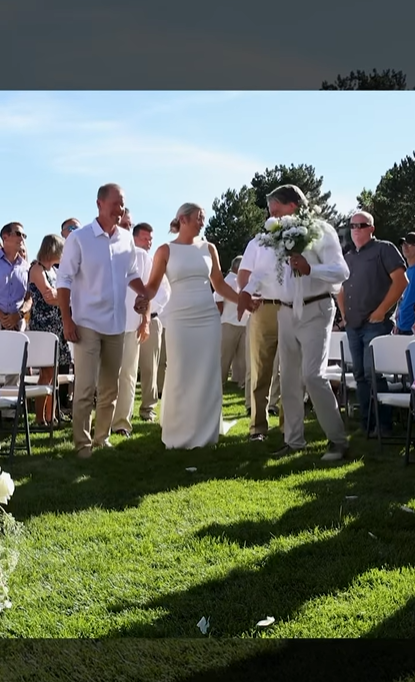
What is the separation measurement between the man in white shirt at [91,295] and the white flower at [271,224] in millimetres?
1161

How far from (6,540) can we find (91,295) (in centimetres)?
370

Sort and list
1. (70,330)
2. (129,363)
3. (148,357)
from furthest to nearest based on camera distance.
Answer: (148,357) < (129,363) < (70,330)

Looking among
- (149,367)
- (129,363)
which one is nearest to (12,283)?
(129,363)

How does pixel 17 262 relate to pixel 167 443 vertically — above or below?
above

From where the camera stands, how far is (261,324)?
7516 millimetres

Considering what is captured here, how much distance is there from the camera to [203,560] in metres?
4.09

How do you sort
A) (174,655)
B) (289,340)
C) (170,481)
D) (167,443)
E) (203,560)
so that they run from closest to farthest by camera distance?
(174,655)
(203,560)
(170,481)
(289,340)
(167,443)

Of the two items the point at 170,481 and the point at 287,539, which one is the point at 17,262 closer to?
the point at 170,481

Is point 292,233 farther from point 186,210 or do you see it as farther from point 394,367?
point 394,367

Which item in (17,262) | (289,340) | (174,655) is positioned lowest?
(174,655)

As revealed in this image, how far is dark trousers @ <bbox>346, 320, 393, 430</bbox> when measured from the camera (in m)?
7.55

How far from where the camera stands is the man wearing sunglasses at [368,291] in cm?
742

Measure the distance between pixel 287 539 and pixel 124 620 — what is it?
4.13ft

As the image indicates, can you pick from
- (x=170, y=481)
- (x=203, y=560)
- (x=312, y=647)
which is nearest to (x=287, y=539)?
(x=203, y=560)
